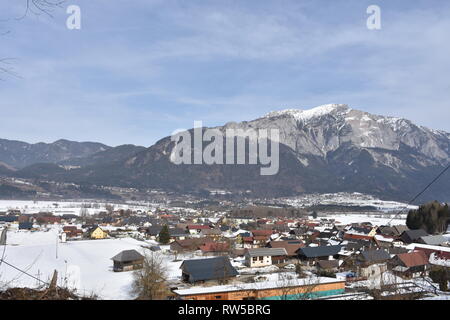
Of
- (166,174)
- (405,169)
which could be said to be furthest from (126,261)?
(405,169)

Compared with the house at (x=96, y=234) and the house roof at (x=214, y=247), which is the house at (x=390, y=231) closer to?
the house roof at (x=214, y=247)

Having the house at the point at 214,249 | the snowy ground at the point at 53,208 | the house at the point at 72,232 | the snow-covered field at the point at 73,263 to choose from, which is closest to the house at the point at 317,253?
the house at the point at 214,249

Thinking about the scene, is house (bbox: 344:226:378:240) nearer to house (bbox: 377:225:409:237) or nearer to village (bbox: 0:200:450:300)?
village (bbox: 0:200:450:300)

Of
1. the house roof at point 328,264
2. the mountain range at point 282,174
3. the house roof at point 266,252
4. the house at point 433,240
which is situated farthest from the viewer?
the mountain range at point 282,174

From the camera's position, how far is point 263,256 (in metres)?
23.5

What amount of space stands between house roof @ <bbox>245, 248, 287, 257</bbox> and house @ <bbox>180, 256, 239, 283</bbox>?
16.4 ft

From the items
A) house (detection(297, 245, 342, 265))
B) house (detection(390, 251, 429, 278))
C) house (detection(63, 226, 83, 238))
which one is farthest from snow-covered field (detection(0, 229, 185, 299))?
house (detection(390, 251, 429, 278))

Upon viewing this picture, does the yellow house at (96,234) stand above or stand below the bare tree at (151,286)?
below

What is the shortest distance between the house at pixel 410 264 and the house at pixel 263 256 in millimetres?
7516

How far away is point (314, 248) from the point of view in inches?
938

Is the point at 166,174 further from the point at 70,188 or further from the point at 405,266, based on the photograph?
the point at 405,266

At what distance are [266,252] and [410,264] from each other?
29.3 feet

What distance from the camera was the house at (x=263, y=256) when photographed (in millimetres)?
23062

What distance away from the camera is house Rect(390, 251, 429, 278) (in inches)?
704
